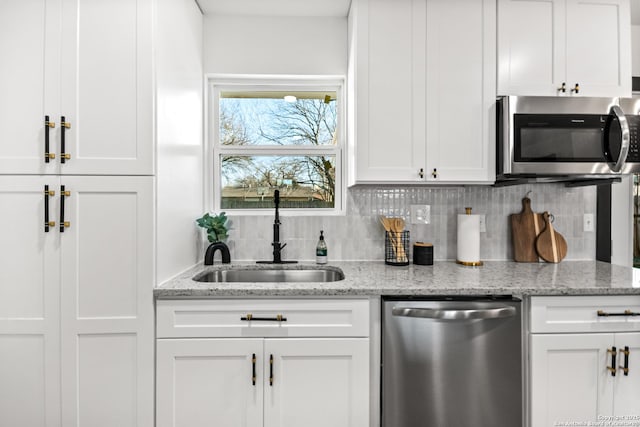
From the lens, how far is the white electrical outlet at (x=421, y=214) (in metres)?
2.23

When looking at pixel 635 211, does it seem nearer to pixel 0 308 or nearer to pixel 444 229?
pixel 444 229

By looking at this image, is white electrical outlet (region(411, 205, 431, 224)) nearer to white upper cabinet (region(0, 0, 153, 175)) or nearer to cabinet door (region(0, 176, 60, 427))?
white upper cabinet (region(0, 0, 153, 175))

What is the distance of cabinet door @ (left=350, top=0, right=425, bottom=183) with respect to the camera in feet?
6.11

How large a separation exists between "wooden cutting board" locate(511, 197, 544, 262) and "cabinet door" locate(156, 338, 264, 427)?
66.5 inches

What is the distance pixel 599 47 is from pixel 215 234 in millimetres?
2395

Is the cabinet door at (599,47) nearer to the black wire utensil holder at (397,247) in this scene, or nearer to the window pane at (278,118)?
the black wire utensil holder at (397,247)

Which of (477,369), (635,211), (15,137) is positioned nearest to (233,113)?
(15,137)

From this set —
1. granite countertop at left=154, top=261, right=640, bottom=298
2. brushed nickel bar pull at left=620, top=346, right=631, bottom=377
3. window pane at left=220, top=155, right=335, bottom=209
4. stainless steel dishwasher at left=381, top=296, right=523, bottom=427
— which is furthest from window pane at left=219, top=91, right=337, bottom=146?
brushed nickel bar pull at left=620, top=346, right=631, bottom=377

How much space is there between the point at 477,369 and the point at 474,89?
55.1 inches

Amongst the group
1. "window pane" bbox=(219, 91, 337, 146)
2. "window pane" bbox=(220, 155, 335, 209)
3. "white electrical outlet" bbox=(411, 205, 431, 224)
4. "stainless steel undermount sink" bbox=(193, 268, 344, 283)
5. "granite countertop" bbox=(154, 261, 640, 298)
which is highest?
"window pane" bbox=(219, 91, 337, 146)

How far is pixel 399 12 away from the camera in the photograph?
1.86m

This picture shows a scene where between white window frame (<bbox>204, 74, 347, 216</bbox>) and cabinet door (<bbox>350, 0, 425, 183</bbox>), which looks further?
white window frame (<bbox>204, 74, 347, 216</bbox>)

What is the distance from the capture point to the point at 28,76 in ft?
4.91

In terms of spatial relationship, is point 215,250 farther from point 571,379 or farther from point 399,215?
point 571,379
